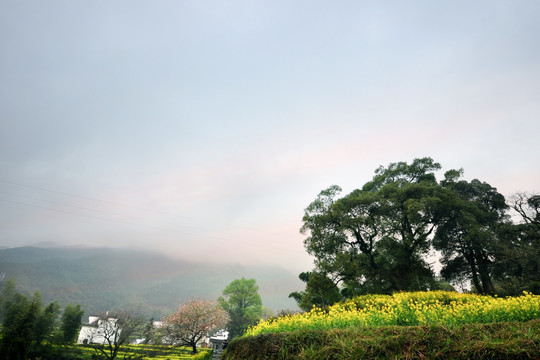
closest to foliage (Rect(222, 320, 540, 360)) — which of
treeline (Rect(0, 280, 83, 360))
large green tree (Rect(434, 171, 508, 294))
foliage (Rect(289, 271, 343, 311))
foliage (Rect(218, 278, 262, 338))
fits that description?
foliage (Rect(289, 271, 343, 311))

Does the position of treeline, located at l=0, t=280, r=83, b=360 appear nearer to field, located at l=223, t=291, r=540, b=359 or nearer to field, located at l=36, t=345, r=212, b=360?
field, located at l=36, t=345, r=212, b=360

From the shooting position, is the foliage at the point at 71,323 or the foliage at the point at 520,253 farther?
the foliage at the point at 71,323

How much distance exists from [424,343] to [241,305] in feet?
169

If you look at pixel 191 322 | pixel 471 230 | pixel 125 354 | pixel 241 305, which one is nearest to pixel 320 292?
pixel 471 230

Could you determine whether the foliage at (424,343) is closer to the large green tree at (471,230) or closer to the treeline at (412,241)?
the treeline at (412,241)

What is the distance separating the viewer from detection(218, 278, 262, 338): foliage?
46.1 meters

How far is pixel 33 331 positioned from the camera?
18891 mm

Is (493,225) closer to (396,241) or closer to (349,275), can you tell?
(396,241)

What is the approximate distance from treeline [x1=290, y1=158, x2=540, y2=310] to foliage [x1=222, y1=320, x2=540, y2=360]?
14.8m

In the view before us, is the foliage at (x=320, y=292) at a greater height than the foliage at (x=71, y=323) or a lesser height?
greater

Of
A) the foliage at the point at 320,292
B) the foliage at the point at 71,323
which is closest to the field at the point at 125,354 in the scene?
the foliage at the point at 71,323

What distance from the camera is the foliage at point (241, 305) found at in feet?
151

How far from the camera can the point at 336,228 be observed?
20.8 meters

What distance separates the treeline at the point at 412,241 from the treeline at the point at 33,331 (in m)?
20.0
